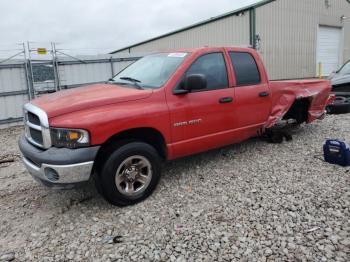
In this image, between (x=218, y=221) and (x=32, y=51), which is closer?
(x=218, y=221)

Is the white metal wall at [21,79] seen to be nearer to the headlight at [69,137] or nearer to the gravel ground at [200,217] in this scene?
the gravel ground at [200,217]

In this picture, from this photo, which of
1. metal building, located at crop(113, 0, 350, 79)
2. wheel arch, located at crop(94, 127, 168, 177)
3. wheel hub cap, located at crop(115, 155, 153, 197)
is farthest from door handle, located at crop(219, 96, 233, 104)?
metal building, located at crop(113, 0, 350, 79)

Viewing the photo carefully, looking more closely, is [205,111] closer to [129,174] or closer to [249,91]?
[249,91]

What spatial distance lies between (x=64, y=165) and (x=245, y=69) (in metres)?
3.24

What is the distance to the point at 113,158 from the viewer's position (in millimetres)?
3426

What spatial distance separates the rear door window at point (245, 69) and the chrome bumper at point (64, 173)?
2732 millimetres

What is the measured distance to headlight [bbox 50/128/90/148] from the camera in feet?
10.6

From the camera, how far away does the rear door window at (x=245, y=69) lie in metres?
4.78

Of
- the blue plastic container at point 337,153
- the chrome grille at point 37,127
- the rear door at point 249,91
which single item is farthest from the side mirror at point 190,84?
the blue plastic container at point 337,153

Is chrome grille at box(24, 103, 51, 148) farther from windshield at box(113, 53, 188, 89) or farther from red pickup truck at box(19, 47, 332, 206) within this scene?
windshield at box(113, 53, 188, 89)

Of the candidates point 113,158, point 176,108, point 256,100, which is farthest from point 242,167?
point 113,158

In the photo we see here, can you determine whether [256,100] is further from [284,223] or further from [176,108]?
[284,223]

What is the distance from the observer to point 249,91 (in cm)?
485

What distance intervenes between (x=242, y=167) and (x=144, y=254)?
2499mm
